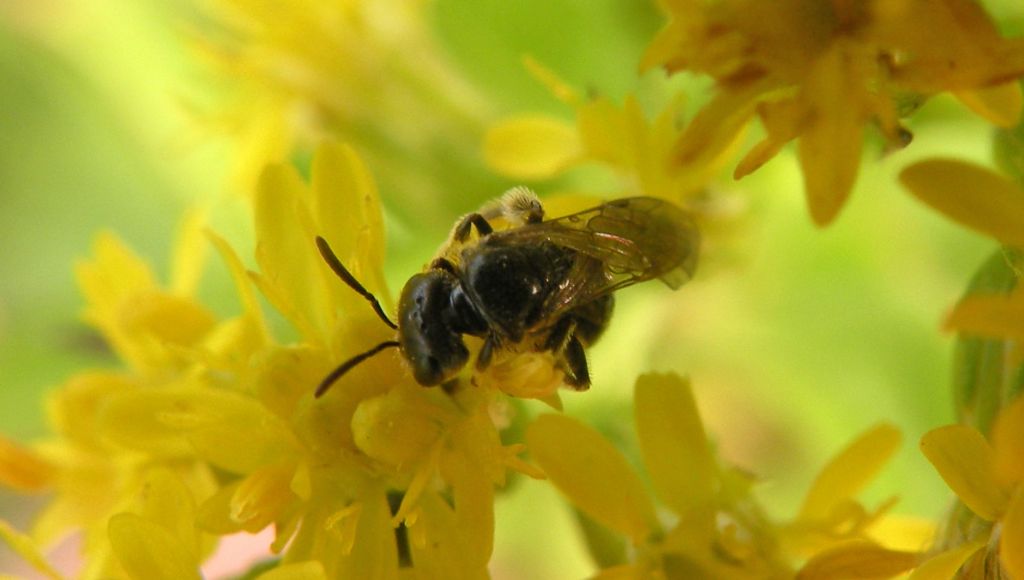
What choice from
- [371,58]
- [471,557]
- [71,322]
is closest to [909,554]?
[471,557]

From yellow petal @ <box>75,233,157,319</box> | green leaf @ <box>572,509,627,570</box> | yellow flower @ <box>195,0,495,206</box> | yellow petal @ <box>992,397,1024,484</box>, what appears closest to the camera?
yellow petal @ <box>992,397,1024,484</box>

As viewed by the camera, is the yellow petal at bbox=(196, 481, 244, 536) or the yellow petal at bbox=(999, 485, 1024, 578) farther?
the yellow petal at bbox=(196, 481, 244, 536)

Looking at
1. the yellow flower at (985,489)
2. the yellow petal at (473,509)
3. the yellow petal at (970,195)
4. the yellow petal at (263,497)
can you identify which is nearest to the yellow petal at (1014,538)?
the yellow flower at (985,489)

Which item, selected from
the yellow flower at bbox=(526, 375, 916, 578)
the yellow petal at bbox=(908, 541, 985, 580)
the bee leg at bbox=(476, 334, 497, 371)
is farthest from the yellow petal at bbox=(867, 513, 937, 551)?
the bee leg at bbox=(476, 334, 497, 371)

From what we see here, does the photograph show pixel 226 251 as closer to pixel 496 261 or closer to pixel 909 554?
pixel 496 261

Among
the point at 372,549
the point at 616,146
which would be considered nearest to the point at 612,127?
the point at 616,146

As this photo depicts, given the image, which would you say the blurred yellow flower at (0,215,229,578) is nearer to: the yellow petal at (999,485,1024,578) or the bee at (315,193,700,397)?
the bee at (315,193,700,397)
